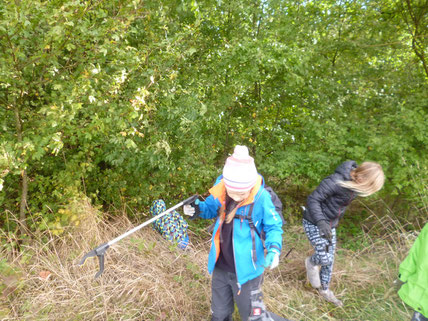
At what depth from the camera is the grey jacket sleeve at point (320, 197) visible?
10.8 feet

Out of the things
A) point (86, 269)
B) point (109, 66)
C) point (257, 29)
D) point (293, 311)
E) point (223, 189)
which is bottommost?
point (293, 311)

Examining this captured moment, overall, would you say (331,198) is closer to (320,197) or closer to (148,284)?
(320,197)

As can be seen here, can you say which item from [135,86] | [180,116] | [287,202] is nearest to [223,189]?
[180,116]

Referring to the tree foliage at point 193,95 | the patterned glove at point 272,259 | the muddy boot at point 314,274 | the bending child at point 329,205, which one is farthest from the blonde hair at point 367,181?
the tree foliage at point 193,95

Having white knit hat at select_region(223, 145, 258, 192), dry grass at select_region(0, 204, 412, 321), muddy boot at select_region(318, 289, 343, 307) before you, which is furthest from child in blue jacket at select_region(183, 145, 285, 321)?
muddy boot at select_region(318, 289, 343, 307)

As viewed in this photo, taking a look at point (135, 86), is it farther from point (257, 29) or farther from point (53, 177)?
point (257, 29)

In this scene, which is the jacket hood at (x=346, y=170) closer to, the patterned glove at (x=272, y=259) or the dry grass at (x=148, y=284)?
the dry grass at (x=148, y=284)

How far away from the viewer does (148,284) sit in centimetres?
313

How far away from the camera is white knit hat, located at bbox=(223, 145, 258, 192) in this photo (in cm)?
225

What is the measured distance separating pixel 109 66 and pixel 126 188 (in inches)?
73.2

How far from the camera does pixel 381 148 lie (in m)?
4.88

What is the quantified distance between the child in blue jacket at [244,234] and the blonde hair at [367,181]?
1.31 m

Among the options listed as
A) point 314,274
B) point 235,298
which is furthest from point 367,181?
point 235,298

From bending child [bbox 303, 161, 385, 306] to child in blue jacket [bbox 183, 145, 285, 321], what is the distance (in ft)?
3.86
